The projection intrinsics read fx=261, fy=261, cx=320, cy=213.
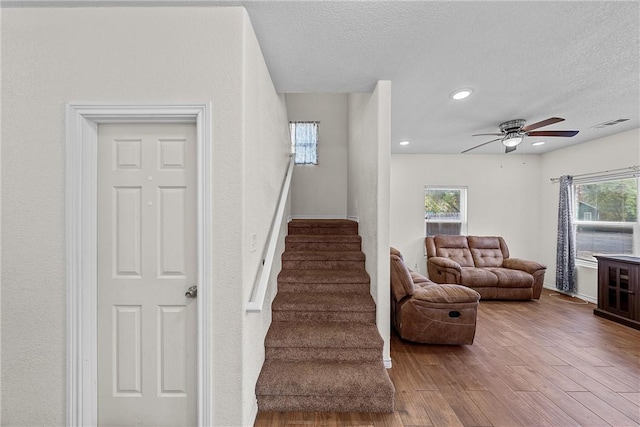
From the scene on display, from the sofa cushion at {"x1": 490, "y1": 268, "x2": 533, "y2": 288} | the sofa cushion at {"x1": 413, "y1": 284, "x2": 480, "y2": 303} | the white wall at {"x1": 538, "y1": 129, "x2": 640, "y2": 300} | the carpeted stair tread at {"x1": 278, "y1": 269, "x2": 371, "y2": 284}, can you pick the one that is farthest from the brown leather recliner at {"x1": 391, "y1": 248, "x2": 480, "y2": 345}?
the white wall at {"x1": 538, "y1": 129, "x2": 640, "y2": 300}

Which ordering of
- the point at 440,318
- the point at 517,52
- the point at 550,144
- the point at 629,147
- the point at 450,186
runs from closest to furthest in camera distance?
1. the point at 517,52
2. the point at 440,318
3. the point at 629,147
4. the point at 550,144
5. the point at 450,186

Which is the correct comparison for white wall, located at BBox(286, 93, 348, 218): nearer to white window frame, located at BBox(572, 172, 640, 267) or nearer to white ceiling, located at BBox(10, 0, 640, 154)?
white ceiling, located at BBox(10, 0, 640, 154)

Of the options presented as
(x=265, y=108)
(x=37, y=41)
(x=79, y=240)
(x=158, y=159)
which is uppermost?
(x=37, y=41)

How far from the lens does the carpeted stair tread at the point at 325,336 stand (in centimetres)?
209

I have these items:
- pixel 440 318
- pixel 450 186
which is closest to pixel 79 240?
pixel 440 318

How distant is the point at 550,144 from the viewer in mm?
4477

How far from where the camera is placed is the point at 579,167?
4.45 metres

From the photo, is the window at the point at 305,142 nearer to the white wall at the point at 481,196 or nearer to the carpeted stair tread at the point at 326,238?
the white wall at the point at 481,196

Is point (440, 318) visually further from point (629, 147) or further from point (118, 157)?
point (629, 147)

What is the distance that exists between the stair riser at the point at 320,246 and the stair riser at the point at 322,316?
917 millimetres

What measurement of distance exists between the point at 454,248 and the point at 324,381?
13.2ft

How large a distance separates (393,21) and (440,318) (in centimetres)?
263

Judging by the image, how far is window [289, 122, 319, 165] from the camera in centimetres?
489

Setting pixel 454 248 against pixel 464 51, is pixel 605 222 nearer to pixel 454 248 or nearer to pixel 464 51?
pixel 454 248
